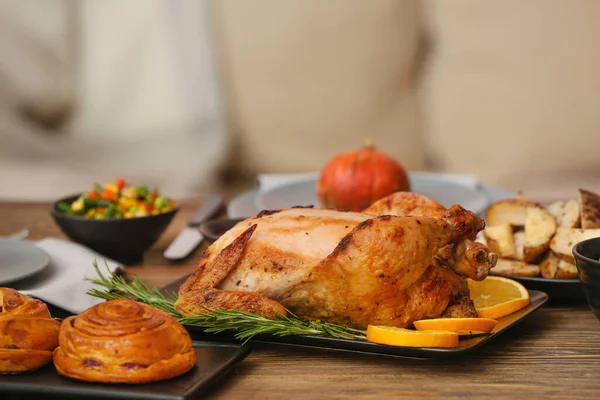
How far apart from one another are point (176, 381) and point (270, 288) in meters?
0.25

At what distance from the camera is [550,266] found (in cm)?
145

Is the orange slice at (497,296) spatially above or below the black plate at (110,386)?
below

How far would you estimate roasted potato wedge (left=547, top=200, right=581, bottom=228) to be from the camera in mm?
1554

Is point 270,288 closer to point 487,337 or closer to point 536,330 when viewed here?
point 487,337

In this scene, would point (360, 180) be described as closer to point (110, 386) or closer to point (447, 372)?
point (447, 372)

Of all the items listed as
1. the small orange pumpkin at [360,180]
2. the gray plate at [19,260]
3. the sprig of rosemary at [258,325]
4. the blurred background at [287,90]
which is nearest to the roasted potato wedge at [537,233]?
the sprig of rosemary at [258,325]

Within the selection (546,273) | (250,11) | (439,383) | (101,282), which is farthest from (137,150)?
(439,383)

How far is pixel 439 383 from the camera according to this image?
1109 mm

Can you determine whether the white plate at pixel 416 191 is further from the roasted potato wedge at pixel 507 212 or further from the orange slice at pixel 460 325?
the orange slice at pixel 460 325

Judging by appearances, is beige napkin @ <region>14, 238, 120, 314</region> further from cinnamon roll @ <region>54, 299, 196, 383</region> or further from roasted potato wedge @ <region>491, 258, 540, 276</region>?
roasted potato wedge @ <region>491, 258, 540, 276</region>

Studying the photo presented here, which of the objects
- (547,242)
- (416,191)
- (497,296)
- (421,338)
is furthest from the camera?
(416,191)

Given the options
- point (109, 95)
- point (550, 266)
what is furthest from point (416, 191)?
point (109, 95)

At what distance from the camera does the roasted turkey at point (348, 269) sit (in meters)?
1.19

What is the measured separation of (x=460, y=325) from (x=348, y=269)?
0.59 ft
